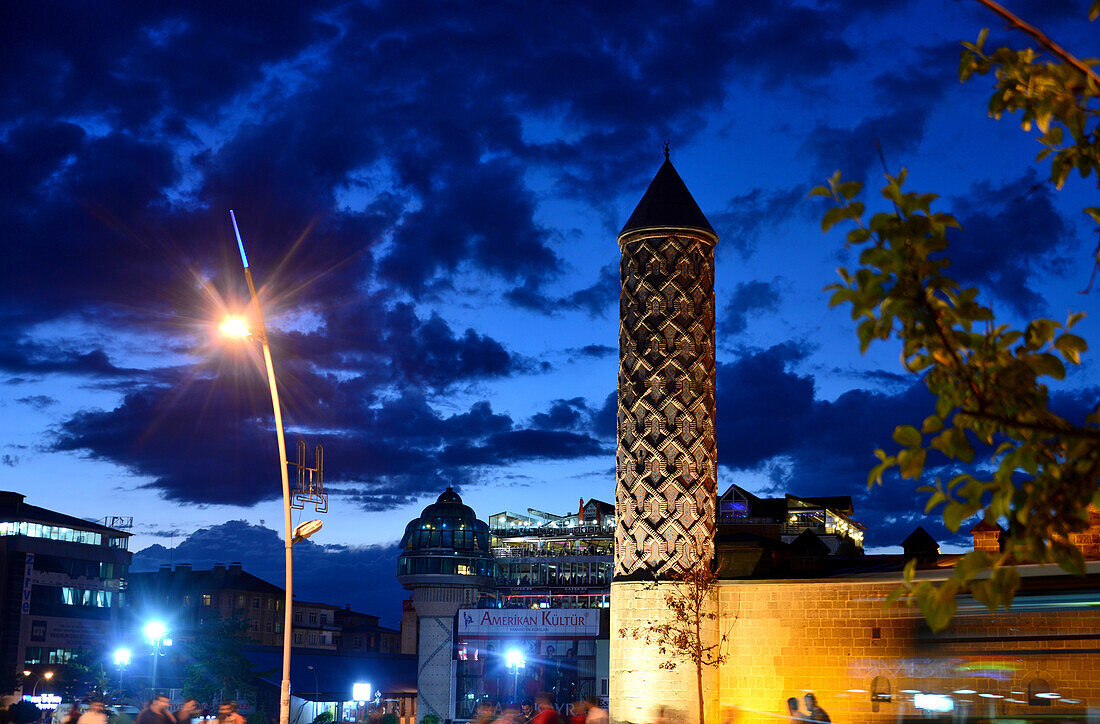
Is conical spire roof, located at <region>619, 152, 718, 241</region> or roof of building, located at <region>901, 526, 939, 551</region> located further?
roof of building, located at <region>901, 526, 939, 551</region>

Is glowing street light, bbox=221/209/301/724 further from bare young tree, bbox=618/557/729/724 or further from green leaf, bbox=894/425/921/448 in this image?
green leaf, bbox=894/425/921/448

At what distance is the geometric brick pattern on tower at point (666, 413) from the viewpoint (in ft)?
82.5

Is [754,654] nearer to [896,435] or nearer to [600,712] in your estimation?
[600,712]

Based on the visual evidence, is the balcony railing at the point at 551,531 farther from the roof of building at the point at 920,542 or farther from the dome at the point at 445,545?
the roof of building at the point at 920,542

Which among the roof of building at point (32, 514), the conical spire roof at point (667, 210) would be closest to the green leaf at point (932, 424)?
the conical spire roof at point (667, 210)

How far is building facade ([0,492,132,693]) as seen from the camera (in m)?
63.9

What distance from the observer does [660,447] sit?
2520 cm

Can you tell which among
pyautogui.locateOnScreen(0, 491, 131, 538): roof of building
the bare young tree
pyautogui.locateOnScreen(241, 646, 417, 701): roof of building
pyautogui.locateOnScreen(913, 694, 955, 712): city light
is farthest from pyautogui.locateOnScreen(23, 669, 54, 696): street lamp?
pyautogui.locateOnScreen(913, 694, 955, 712): city light

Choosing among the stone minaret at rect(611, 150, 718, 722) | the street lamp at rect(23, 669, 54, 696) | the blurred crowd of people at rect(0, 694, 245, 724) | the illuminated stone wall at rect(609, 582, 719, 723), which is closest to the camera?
the blurred crowd of people at rect(0, 694, 245, 724)

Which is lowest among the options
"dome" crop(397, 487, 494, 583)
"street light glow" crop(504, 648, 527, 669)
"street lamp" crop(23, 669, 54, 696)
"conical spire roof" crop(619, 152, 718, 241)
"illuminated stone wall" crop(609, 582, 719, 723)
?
"street lamp" crop(23, 669, 54, 696)

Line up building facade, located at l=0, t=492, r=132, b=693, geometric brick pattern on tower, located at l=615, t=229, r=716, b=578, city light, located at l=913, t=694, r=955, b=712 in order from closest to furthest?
city light, located at l=913, t=694, r=955, b=712
geometric brick pattern on tower, located at l=615, t=229, r=716, b=578
building facade, located at l=0, t=492, r=132, b=693

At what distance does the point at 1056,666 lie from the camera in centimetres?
2025

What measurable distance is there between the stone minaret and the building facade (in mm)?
42626

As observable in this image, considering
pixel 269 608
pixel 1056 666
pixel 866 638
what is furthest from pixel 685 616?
pixel 269 608
